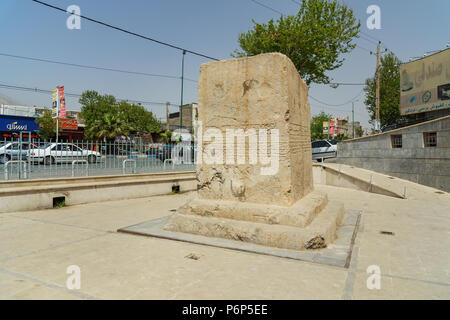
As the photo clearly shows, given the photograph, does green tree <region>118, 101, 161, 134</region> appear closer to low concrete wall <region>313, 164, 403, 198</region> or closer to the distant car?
the distant car

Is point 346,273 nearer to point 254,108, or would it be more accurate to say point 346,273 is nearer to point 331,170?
point 254,108

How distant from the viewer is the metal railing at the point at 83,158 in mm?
7539

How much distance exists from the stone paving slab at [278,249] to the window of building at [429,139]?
870cm

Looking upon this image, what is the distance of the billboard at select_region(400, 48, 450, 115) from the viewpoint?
18500 millimetres

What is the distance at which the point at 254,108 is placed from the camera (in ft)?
16.5

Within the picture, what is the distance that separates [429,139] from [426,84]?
1043 cm

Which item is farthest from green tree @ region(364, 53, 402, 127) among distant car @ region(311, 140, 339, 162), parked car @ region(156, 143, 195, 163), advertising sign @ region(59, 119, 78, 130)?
advertising sign @ region(59, 119, 78, 130)

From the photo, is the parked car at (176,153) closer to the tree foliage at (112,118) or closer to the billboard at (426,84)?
the billboard at (426,84)

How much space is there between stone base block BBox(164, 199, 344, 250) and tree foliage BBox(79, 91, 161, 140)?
32.5 m

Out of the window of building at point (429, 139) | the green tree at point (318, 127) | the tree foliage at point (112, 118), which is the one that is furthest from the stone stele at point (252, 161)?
the green tree at point (318, 127)

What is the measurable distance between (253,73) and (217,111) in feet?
3.04

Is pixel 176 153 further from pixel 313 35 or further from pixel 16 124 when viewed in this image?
pixel 16 124

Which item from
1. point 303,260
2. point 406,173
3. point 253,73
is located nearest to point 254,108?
point 253,73
